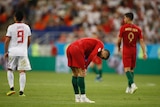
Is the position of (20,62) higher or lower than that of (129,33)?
lower

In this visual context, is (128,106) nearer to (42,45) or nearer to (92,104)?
(92,104)

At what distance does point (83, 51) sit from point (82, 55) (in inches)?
4.8

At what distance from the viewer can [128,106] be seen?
1495 cm

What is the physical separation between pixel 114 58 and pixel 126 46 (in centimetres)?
1485

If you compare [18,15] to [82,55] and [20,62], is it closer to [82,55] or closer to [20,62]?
[20,62]

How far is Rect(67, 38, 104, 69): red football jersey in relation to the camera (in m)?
15.7

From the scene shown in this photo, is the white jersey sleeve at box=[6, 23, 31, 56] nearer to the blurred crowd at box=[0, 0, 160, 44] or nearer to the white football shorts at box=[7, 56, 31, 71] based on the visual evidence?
the white football shorts at box=[7, 56, 31, 71]

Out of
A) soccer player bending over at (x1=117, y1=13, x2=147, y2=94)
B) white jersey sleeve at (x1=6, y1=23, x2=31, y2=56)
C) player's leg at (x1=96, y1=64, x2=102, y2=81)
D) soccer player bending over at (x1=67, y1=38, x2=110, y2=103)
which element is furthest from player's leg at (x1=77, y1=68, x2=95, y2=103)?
player's leg at (x1=96, y1=64, x2=102, y2=81)

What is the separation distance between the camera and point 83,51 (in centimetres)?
1585

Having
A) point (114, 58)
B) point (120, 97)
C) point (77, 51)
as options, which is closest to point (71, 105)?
point (77, 51)

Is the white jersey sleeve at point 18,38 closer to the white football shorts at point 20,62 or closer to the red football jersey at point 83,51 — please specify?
the white football shorts at point 20,62

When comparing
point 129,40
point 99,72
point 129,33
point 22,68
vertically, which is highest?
point 129,33

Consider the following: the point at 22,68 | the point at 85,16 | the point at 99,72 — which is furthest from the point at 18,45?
the point at 85,16

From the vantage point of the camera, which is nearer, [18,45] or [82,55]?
[82,55]
